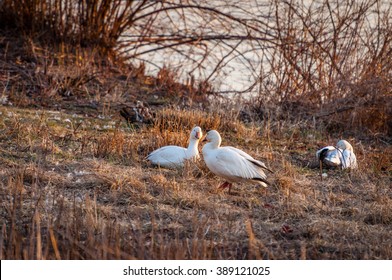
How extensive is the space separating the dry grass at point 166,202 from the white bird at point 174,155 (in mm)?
105

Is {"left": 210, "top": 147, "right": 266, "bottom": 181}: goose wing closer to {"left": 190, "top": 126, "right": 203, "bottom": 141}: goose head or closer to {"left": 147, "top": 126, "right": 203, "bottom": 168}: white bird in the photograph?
{"left": 147, "top": 126, "right": 203, "bottom": 168}: white bird

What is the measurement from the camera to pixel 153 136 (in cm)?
820

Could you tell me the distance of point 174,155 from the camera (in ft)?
23.6

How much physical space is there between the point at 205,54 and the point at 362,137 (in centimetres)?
395

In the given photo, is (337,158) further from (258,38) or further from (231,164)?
(258,38)

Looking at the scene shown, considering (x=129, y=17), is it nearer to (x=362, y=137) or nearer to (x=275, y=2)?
(x=275, y=2)

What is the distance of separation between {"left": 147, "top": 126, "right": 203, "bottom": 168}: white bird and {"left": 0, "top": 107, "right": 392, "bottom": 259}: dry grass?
0.11m

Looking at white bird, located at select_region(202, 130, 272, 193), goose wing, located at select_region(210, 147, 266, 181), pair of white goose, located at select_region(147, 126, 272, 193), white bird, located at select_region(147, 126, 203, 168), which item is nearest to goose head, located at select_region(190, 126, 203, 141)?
white bird, located at select_region(147, 126, 203, 168)

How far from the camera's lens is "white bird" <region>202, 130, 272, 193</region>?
6250 millimetres

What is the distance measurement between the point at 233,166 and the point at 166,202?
67 cm

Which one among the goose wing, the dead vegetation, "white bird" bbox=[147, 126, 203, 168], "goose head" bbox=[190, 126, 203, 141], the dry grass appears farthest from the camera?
"goose head" bbox=[190, 126, 203, 141]

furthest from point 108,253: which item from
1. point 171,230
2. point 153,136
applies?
point 153,136

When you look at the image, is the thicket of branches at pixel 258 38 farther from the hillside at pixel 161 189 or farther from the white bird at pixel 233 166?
→ the white bird at pixel 233 166

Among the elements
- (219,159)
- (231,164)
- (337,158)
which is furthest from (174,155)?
(337,158)
